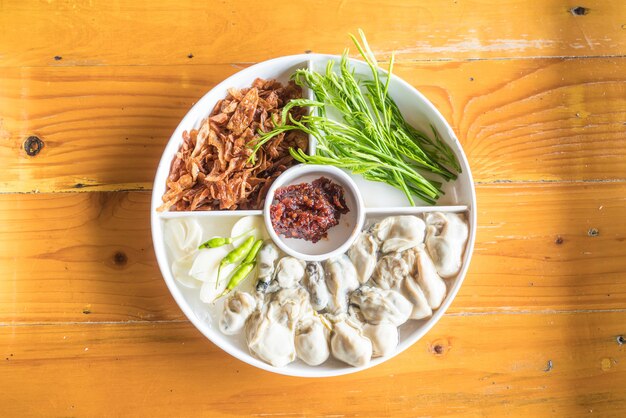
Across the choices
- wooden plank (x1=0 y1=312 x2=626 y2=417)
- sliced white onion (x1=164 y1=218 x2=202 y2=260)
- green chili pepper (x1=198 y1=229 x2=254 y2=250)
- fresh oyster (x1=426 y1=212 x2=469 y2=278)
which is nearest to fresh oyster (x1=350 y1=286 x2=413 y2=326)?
fresh oyster (x1=426 y1=212 x2=469 y2=278)

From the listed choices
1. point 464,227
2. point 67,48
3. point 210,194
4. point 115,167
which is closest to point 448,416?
point 464,227

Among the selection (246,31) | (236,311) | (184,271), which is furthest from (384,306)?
(246,31)

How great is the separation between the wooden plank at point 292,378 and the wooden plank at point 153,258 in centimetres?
7

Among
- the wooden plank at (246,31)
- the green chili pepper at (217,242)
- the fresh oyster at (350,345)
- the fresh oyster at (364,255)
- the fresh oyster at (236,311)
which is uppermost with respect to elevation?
the wooden plank at (246,31)

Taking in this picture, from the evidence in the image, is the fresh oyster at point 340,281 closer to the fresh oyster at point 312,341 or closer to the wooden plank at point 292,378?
the fresh oyster at point 312,341

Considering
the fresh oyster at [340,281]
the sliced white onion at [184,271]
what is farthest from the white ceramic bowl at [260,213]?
the fresh oyster at [340,281]

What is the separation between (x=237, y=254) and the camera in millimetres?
1623

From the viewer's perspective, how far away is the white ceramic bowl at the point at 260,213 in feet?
5.37

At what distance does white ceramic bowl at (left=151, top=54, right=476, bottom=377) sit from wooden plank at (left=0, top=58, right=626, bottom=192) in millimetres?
192

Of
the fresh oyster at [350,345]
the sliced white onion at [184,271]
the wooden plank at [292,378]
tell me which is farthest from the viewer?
the wooden plank at [292,378]

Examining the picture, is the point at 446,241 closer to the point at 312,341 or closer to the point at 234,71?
the point at 312,341

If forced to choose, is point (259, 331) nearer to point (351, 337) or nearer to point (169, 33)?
point (351, 337)

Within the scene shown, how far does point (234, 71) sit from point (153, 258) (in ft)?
2.24

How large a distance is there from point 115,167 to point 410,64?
1.06m
